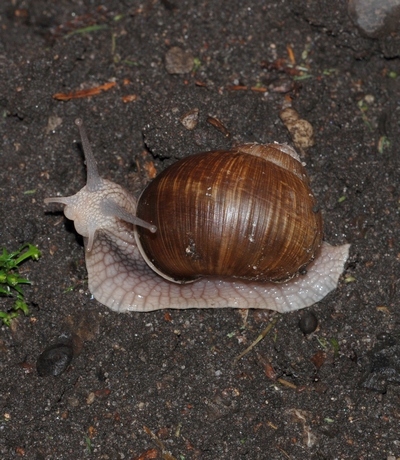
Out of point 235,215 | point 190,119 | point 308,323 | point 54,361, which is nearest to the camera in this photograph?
point 235,215

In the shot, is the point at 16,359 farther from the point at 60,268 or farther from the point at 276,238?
the point at 276,238

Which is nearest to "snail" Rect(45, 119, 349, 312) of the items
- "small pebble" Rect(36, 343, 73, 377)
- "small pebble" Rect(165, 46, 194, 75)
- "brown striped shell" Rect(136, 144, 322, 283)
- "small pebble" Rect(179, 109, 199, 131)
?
"brown striped shell" Rect(136, 144, 322, 283)

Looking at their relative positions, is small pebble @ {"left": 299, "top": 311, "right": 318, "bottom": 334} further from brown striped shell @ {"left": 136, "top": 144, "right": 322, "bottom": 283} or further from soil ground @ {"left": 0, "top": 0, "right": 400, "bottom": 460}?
brown striped shell @ {"left": 136, "top": 144, "right": 322, "bottom": 283}

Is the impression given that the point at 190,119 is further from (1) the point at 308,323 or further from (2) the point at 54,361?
(2) the point at 54,361

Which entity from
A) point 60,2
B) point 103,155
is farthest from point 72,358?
point 60,2

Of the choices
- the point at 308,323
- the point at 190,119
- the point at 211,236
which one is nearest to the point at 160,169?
the point at 190,119

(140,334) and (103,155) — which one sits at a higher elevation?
(103,155)
